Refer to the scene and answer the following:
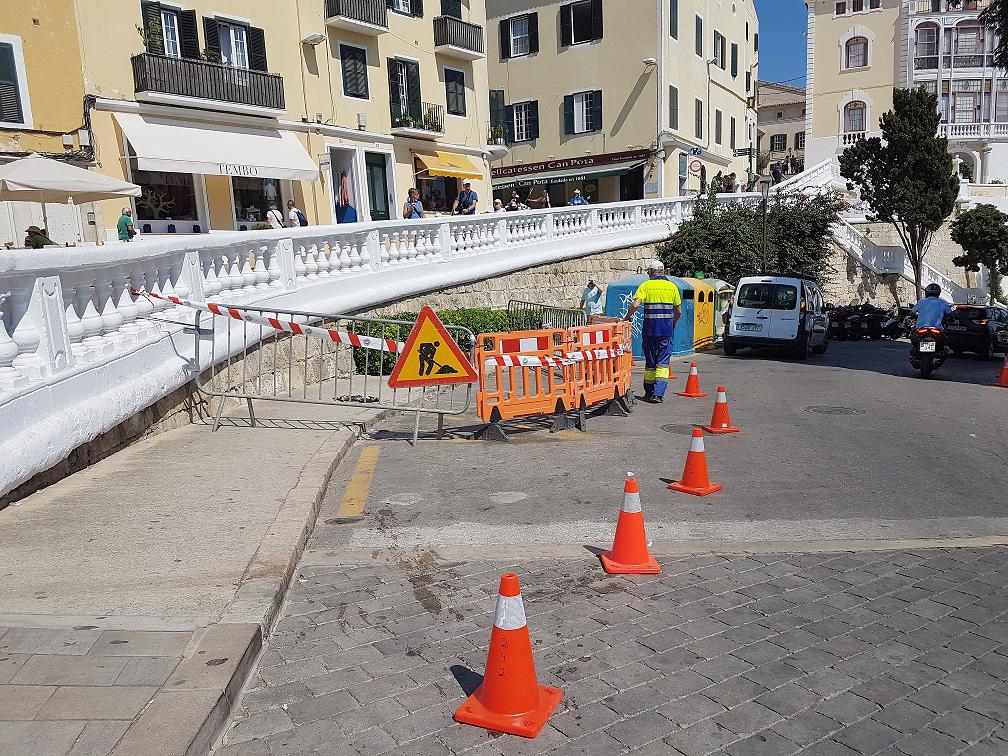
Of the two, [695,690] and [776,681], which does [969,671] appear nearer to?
[776,681]

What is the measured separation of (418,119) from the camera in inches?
1053

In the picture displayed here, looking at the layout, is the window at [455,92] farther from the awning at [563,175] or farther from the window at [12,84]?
the window at [12,84]

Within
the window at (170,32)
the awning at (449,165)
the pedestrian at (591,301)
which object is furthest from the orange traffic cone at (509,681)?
the awning at (449,165)

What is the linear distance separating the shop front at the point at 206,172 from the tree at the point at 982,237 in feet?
85.2

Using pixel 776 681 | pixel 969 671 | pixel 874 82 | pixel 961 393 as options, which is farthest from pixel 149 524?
pixel 874 82

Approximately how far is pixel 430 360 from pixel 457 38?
2353 cm

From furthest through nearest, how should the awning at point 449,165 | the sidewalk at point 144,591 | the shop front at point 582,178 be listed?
1. the shop front at point 582,178
2. the awning at point 449,165
3. the sidewalk at point 144,591

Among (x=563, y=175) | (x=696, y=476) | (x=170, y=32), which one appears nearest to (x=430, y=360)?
(x=696, y=476)

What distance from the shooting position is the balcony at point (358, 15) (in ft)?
76.6

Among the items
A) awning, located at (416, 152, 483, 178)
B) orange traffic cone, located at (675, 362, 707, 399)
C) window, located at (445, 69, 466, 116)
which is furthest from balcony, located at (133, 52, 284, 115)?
orange traffic cone, located at (675, 362, 707, 399)

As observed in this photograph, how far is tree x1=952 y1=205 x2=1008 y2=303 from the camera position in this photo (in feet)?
99.9

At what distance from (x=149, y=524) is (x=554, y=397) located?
490 cm

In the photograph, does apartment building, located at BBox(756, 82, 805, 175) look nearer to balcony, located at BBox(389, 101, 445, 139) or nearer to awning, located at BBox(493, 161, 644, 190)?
awning, located at BBox(493, 161, 644, 190)

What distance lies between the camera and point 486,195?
30.4 metres
